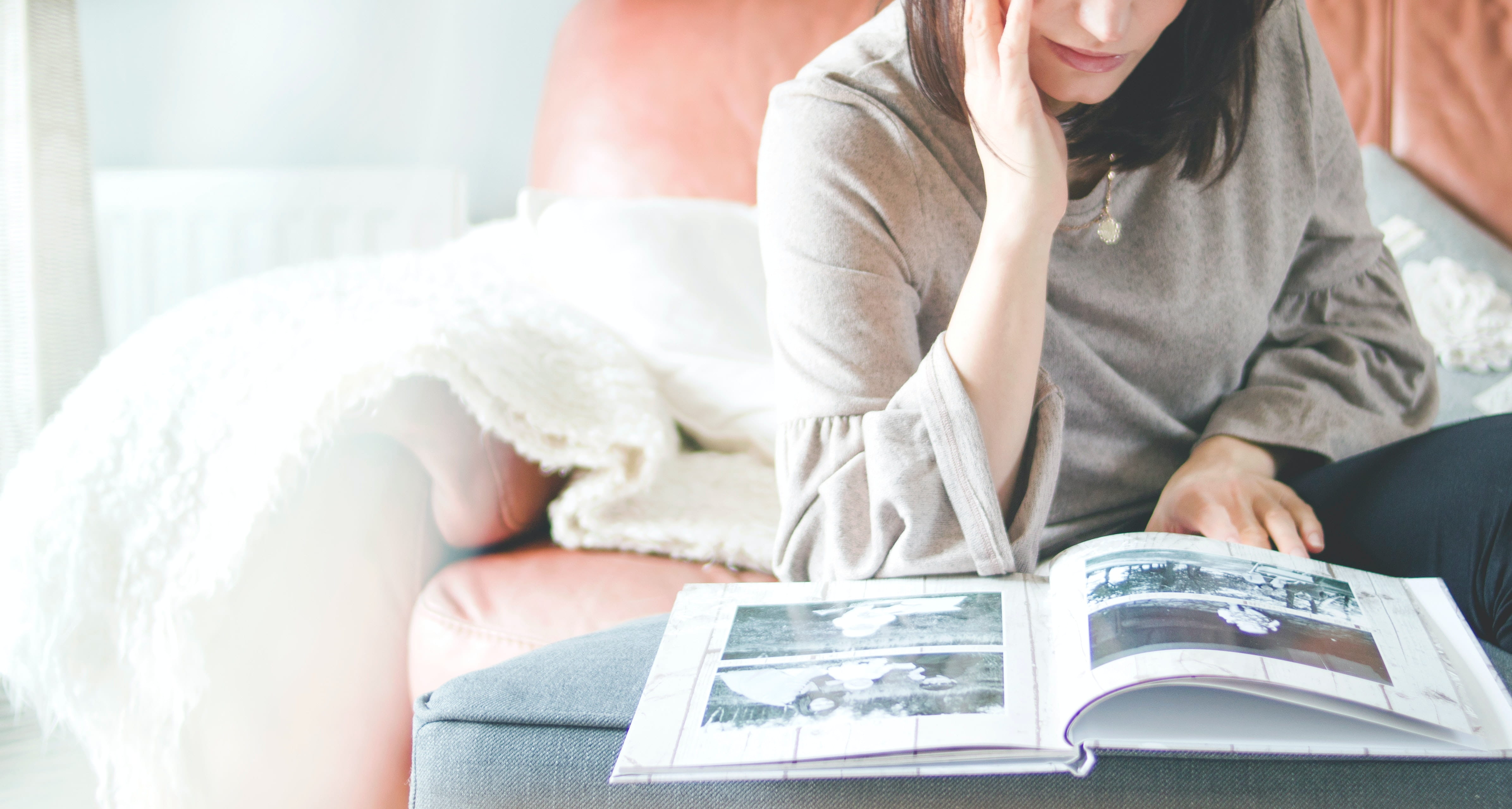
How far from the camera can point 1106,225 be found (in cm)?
80

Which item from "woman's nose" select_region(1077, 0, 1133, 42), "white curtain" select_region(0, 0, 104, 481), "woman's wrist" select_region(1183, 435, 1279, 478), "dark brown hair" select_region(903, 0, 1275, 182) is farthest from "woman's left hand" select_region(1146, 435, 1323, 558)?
"white curtain" select_region(0, 0, 104, 481)

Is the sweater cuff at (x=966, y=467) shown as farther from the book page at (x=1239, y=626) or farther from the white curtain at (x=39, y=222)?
the white curtain at (x=39, y=222)

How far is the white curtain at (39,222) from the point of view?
4.18ft

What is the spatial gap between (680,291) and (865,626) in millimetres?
685

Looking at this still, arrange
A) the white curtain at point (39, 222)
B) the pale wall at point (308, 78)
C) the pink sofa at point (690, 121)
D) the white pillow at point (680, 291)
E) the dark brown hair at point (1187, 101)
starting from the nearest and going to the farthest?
1. the dark brown hair at point (1187, 101)
2. the pink sofa at point (690, 121)
3. the white pillow at point (680, 291)
4. the white curtain at point (39, 222)
5. the pale wall at point (308, 78)

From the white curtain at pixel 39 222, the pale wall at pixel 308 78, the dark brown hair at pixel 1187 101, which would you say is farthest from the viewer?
the pale wall at pixel 308 78

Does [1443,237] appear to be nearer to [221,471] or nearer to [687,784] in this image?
[687,784]

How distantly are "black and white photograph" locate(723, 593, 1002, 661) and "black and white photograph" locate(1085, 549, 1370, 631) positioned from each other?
7 centimetres

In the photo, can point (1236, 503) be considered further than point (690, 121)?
No

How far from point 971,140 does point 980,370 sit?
8.2 inches

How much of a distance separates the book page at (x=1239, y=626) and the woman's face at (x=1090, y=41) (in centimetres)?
33

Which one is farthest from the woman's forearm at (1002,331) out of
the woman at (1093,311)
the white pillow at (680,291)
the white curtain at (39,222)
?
the white curtain at (39,222)

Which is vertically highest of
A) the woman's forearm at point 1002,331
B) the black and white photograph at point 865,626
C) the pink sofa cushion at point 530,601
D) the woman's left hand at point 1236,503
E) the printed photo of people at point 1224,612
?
the woman's forearm at point 1002,331

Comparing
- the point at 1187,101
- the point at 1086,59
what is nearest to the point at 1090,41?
the point at 1086,59
